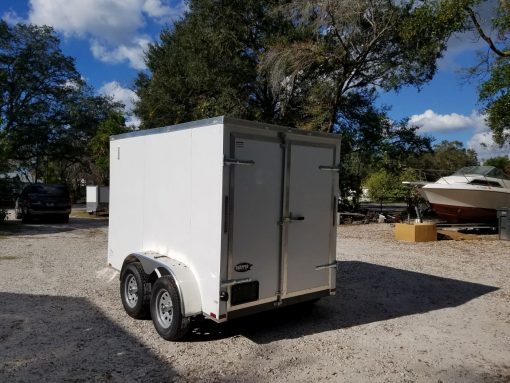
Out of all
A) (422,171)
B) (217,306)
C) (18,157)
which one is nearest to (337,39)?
(422,171)

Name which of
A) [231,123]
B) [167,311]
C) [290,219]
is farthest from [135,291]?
[231,123]

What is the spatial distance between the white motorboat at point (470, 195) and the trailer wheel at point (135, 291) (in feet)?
46.9

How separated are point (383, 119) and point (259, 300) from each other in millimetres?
20319

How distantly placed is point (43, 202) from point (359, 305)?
16299mm

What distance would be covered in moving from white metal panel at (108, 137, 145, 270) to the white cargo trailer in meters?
0.04

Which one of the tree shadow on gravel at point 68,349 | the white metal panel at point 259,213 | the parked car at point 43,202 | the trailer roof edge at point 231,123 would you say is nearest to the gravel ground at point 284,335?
the tree shadow on gravel at point 68,349

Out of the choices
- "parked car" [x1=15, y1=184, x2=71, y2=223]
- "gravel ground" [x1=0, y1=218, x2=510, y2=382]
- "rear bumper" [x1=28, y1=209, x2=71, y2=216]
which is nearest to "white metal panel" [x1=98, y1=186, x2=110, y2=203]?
"parked car" [x1=15, y1=184, x2=71, y2=223]

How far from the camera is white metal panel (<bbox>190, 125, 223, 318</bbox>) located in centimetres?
481

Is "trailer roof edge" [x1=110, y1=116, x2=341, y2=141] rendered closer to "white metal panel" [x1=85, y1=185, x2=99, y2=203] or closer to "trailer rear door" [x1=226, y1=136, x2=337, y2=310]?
"trailer rear door" [x1=226, y1=136, x2=337, y2=310]

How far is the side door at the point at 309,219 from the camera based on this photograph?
18.0 feet

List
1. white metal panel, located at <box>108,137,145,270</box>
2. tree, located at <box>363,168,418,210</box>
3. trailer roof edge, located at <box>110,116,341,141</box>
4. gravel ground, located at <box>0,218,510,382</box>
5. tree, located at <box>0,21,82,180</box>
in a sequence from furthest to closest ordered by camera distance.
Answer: tree, located at <box>0,21,82,180</box> → tree, located at <box>363,168,418,210</box> → white metal panel, located at <box>108,137,145,270</box> → trailer roof edge, located at <box>110,116,341,141</box> → gravel ground, located at <box>0,218,510,382</box>

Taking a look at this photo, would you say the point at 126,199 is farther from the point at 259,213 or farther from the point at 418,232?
the point at 418,232

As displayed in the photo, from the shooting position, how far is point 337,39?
66.2 feet

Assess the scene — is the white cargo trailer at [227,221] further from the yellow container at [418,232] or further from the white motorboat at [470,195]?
the white motorboat at [470,195]
